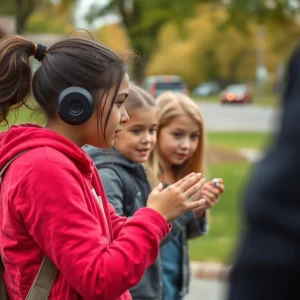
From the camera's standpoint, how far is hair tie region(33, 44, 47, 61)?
2.29 metres

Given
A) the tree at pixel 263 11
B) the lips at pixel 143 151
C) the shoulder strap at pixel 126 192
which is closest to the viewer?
the shoulder strap at pixel 126 192

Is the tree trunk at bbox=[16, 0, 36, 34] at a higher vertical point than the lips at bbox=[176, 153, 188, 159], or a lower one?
higher

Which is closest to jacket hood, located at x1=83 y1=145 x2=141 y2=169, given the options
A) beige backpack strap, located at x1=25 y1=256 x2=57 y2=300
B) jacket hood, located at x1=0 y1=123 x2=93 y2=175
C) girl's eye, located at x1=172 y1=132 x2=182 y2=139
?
girl's eye, located at x1=172 y1=132 x2=182 y2=139

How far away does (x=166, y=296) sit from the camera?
150 inches

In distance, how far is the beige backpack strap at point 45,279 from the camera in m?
2.05

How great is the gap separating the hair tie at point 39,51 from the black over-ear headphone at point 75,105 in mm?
183

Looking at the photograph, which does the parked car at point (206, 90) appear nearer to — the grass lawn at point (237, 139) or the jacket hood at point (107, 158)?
the grass lawn at point (237, 139)

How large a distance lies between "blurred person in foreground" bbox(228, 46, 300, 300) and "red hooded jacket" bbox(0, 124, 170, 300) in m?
0.95

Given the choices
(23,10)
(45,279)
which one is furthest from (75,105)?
(23,10)

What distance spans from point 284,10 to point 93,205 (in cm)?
1162

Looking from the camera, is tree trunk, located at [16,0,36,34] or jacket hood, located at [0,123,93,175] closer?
jacket hood, located at [0,123,93,175]

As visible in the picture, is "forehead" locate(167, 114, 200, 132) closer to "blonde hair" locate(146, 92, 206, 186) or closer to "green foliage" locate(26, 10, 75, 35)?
"blonde hair" locate(146, 92, 206, 186)

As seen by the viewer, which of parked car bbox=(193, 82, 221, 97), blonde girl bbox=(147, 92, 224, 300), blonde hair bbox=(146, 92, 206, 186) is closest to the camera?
blonde girl bbox=(147, 92, 224, 300)

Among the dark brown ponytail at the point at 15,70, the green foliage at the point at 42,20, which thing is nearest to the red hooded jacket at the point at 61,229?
the dark brown ponytail at the point at 15,70
